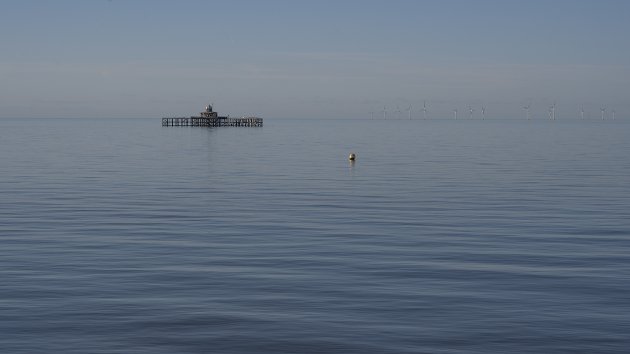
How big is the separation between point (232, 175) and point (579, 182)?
79.2ft

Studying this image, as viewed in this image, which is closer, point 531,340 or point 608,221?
point 531,340

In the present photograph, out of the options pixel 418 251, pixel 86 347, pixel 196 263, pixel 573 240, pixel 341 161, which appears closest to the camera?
pixel 86 347

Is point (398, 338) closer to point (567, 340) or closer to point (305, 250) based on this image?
point (567, 340)

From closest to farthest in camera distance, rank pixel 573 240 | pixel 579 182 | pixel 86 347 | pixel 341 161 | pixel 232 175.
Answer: pixel 86 347 → pixel 573 240 → pixel 579 182 → pixel 232 175 → pixel 341 161

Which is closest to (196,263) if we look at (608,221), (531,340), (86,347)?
(86,347)

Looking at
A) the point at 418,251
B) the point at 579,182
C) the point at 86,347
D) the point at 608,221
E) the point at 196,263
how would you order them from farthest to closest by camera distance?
the point at 579,182 → the point at 608,221 → the point at 418,251 → the point at 196,263 → the point at 86,347

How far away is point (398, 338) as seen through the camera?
1778 centimetres

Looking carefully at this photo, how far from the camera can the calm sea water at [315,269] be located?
1792cm

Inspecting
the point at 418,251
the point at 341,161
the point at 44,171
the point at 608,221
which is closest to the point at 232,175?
the point at 44,171

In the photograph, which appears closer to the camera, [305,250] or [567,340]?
[567,340]

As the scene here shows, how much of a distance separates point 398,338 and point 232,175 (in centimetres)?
4807

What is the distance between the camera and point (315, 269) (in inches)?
989

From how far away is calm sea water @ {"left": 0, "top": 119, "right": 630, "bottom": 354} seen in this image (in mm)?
17922

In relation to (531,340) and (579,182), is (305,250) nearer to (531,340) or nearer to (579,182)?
(531,340)
